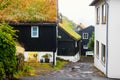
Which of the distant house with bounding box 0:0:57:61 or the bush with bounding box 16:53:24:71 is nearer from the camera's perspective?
the bush with bounding box 16:53:24:71

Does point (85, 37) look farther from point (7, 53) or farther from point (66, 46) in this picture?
point (7, 53)

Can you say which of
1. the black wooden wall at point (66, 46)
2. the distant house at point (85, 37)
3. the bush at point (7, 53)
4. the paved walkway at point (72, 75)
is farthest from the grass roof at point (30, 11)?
the distant house at point (85, 37)

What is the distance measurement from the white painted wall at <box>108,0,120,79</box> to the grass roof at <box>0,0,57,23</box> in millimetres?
15244

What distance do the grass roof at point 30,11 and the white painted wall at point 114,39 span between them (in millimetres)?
15244

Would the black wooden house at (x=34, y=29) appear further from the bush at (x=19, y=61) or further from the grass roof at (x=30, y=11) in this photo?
the bush at (x=19, y=61)

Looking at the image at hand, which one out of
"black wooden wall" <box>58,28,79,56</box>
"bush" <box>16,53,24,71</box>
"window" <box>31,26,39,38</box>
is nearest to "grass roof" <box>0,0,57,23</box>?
"window" <box>31,26,39,38</box>

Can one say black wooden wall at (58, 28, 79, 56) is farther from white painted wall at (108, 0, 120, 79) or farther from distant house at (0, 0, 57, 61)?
white painted wall at (108, 0, 120, 79)

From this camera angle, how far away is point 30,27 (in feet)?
139

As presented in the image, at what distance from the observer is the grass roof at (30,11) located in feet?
140

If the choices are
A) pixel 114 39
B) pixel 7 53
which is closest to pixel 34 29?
pixel 114 39

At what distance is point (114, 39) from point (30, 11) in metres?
21.0

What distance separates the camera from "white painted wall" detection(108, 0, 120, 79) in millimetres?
27188

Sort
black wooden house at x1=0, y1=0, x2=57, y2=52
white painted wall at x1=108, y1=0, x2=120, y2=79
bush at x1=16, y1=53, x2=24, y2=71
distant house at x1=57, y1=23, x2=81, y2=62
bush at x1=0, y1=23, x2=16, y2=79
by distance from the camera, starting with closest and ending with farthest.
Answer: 1. bush at x1=0, y1=23, x2=16, y2=79
2. bush at x1=16, y1=53, x2=24, y2=71
3. white painted wall at x1=108, y1=0, x2=120, y2=79
4. black wooden house at x1=0, y1=0, x2=57, y2=52
5. distant house at x1=57, y1=23, x2=81, y2=62

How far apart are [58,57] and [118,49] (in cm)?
3300
